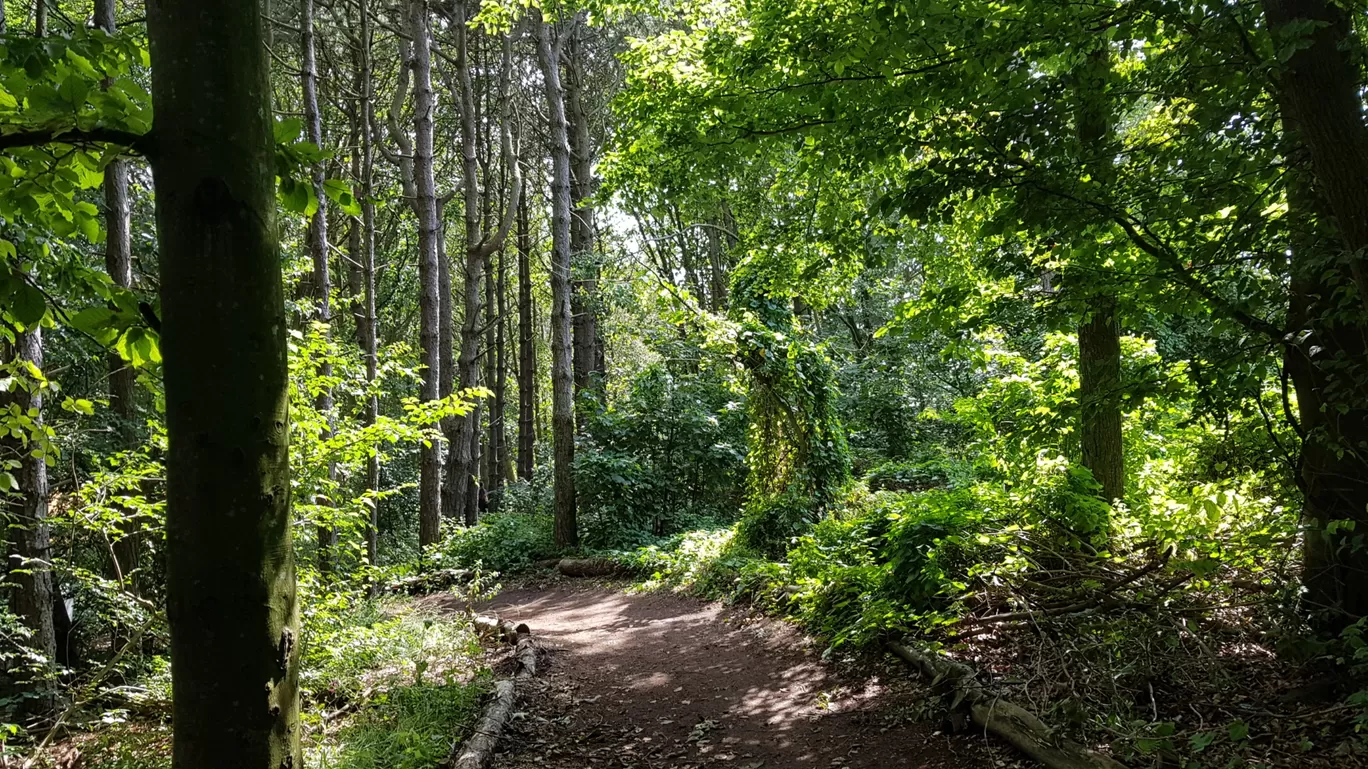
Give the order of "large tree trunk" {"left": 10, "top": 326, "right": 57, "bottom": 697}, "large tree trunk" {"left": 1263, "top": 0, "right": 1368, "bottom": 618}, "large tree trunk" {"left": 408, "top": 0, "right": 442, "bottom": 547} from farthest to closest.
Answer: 1. "large tree trunk" {"left": 408, "top": 0, "right": 442, "bottom": 547}
2. "large tree trunk" {"left": 10, "top": 326, "right": 57, "bottom": 697}
3. "large tree trunk" {"left": 1263, "top": 0, "right": 1368, "bottom": 618}

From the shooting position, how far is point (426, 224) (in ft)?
44.8

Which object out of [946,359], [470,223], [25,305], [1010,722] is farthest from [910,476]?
[25,305]

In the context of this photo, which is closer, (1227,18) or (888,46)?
(1227,18)

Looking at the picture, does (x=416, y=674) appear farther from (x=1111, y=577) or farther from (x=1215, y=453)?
Result: (x=1215, y=453)

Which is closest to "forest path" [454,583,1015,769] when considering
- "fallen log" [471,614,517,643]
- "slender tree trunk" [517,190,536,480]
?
"fallen log" [471,614,517,643]

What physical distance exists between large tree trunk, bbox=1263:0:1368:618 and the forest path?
2141 mm

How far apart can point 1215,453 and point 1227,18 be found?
359 cm

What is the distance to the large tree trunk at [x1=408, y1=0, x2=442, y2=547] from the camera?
13.2 metres

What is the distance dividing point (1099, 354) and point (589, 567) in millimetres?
→ 9646

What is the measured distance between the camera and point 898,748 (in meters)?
4.55

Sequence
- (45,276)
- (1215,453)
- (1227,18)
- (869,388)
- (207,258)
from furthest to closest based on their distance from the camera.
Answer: (869,388), (1215,453), (1227,18), (45,276), (207,258)

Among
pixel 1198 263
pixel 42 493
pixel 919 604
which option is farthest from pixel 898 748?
pixel 42 493

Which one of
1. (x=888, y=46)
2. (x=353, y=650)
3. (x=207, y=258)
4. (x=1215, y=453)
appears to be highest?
(x=888, y=46)

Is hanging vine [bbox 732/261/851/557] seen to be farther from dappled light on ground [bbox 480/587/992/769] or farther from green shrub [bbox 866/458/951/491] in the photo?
green shrub [bbox 866/458/951/491]
